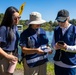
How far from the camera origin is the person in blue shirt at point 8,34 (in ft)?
17.1

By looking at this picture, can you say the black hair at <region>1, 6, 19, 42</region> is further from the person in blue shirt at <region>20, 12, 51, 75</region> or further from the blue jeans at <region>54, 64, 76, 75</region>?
the blue jeans at <region>54, 64, 76, 75</region>

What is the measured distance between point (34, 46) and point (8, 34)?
1.68 feet

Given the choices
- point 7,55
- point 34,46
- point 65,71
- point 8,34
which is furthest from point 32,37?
point 65,71

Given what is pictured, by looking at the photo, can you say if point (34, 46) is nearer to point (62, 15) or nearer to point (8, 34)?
point (8, 34)

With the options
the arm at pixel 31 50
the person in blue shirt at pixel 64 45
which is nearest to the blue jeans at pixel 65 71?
the person in blue shirt at pixel 64 45

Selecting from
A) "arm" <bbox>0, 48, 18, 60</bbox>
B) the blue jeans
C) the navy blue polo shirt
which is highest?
the navy blue polo shirt

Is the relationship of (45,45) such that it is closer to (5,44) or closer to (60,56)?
(60,56)

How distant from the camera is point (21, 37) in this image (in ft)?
17.5

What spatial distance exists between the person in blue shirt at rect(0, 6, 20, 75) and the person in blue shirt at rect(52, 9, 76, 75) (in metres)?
0.71

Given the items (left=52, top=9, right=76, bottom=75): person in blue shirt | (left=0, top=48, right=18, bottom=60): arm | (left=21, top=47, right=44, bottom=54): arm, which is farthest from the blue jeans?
(left=0, top=48, right=18, bottom=60): arm

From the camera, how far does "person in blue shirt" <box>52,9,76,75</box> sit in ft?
16.9

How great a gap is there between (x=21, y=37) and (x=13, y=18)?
37 centimetres

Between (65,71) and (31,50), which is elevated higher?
(31,50)

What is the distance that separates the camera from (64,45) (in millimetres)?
5102
